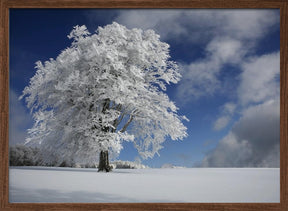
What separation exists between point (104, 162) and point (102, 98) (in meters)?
1.37

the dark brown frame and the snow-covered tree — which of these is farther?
the snow-covered tree

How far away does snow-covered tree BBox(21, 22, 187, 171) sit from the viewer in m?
6.85

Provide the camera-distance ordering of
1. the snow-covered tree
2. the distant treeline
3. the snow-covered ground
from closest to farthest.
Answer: the snow-covered ground, the distant treeline, the snow-covered tree

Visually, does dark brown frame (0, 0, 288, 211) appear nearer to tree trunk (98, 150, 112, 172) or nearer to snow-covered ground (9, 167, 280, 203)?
snow-covered ground (9, 167, 280, 203)

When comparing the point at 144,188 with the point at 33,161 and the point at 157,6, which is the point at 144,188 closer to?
the point at 33,161

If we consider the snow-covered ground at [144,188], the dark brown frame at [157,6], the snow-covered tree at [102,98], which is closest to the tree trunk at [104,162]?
the snow-covered tree at [102,98]

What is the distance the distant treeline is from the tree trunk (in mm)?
189

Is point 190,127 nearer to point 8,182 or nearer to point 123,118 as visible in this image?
point 123,118

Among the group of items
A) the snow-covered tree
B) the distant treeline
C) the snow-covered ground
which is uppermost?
the snow-covered tree

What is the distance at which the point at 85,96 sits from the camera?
23.5 ft

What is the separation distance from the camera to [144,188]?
17.0 ft

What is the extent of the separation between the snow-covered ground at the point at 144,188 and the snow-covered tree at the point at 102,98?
1.32 meters

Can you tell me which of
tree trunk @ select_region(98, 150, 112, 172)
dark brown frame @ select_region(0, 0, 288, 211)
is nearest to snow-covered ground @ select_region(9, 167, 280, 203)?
dark brown frame @ select_region(0, 0, 288, 211)

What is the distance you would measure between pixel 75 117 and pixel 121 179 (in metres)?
1.98
